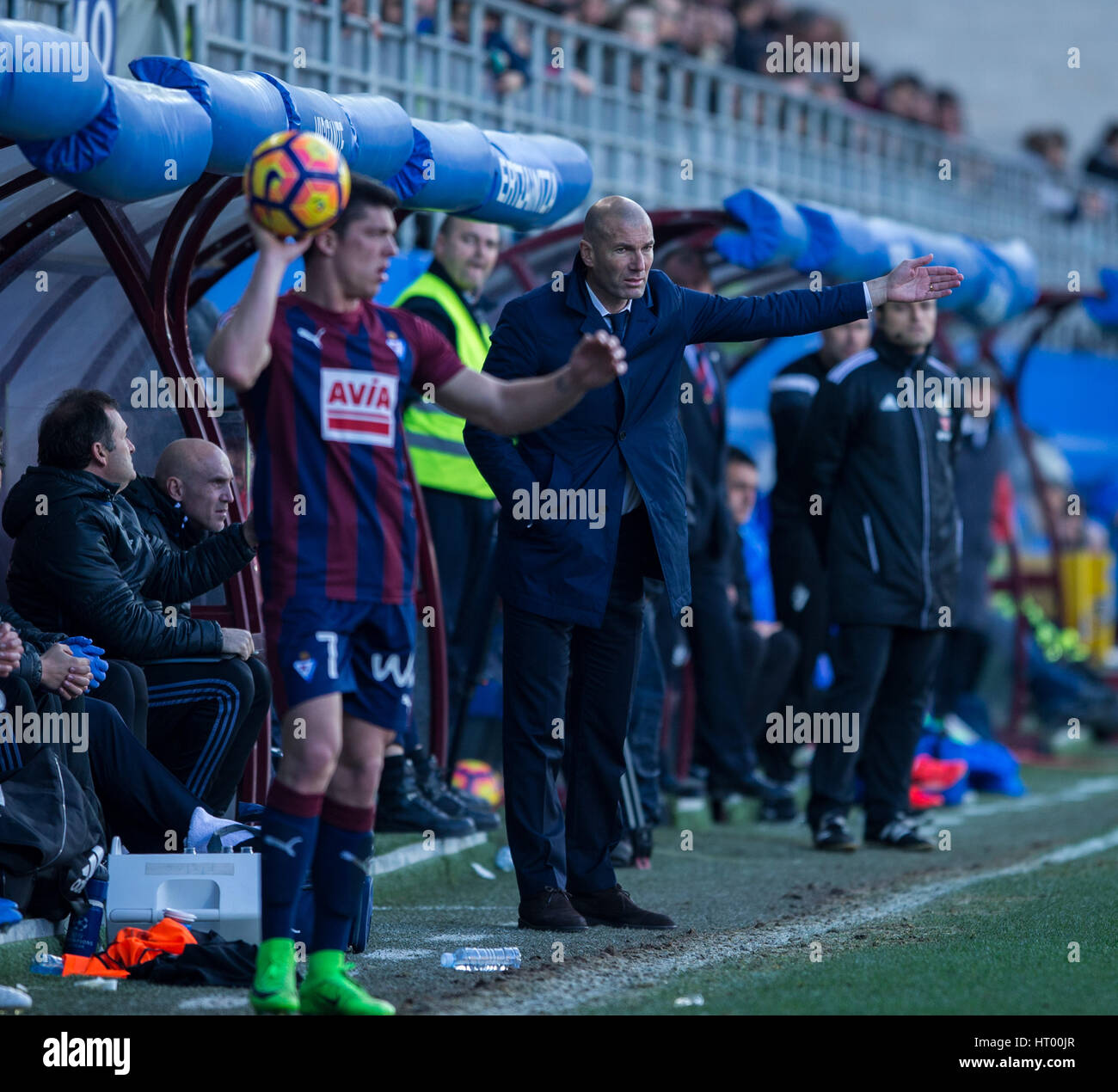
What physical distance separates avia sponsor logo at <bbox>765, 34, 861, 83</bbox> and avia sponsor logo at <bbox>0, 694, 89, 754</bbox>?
8.64m

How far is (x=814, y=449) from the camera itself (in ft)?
26.4

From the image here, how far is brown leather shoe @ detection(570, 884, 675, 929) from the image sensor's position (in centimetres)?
568

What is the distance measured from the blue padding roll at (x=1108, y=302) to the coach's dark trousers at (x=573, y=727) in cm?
771

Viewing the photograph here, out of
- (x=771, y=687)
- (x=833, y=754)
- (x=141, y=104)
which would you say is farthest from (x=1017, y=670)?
(x=141, y=104)

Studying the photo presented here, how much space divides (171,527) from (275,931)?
2.14 meters

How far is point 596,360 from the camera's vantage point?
4.16m

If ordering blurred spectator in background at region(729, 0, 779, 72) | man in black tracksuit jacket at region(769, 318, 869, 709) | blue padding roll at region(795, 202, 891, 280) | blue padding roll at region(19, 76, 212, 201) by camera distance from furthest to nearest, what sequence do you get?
blurred spectator in background at region(729, 0, 779, 72) < blue padding roll at region(795, 202, 891, 280) < man in black tracksuit jacket at region(769, 318, 869, 709) < blue padding roll at region(19, 76, 212, 201)

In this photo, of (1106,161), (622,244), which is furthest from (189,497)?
(1106,161)

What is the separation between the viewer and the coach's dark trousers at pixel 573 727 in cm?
562

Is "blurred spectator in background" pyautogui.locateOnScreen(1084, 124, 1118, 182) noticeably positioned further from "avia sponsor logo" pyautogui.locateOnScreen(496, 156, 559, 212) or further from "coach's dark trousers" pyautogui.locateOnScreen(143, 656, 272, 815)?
"coach's dark trousers" pyautogui.locateOnScreen(143, 656, 272, 815)

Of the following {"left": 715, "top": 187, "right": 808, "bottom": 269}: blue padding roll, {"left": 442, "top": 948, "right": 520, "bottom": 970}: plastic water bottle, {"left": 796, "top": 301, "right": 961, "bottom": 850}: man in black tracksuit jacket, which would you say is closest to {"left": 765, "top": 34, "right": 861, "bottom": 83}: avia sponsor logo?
{"left": 715, "top": 187, "right": 808, "bottom": 269}: blue padding roll

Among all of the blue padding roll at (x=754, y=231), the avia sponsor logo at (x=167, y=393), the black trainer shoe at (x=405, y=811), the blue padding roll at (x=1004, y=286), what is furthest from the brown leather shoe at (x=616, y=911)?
the blue padding roll at (x=1004, y=286)

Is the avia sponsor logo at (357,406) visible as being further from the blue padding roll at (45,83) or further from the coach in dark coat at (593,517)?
the coach in dark coat at (593,517)

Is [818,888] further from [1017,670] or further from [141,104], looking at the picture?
[1017,670]
